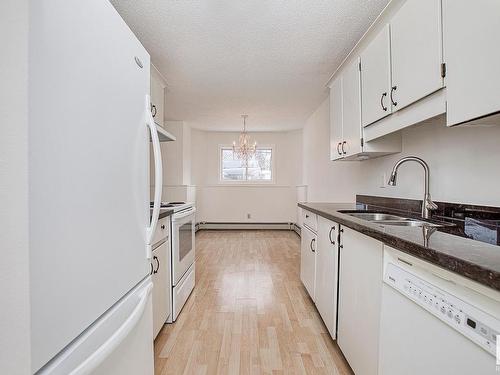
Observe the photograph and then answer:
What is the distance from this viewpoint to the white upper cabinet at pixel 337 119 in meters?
2.54

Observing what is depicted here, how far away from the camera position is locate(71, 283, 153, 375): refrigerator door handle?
0.64 m

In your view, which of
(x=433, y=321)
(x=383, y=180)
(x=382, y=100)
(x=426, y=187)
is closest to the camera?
(x=433, y=321)

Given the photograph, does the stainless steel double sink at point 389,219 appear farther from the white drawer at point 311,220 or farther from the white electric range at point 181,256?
the white electric range at point 181,256

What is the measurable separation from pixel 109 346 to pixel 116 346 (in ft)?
0.13

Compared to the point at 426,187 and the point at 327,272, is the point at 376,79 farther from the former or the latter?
the point at 327,272

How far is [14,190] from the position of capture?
1.67 ft

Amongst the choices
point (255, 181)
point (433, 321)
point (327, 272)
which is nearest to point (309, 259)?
point (327, 272)

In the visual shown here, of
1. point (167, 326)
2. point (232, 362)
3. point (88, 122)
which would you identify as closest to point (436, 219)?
point (232, 362)

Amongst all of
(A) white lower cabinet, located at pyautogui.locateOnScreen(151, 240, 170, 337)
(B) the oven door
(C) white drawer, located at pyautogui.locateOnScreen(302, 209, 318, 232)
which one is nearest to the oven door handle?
(B) the oven door

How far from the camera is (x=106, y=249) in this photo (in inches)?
31.2

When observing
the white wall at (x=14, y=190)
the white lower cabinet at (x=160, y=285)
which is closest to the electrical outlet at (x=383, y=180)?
the white lower cabinet at (x=160, y=285)

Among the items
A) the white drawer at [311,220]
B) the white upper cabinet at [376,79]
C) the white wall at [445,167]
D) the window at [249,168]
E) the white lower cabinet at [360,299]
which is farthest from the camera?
the window at [249,168]

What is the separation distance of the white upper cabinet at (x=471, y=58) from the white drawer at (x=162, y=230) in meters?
1.74

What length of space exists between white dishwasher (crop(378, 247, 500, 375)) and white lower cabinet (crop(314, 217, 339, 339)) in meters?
0.63
